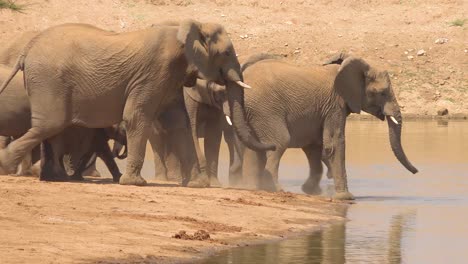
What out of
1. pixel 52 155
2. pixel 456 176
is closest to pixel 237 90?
pixel 52 155

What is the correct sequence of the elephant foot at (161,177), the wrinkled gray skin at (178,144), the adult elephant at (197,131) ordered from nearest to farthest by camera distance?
1. the wrinkled gray skin at (178,144)
2. the adult elephant at (197,131)
3. the elephant foot at (161,177)

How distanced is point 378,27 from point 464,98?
6.37 m

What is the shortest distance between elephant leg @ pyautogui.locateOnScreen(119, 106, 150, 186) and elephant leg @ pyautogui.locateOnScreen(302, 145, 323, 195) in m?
3.17

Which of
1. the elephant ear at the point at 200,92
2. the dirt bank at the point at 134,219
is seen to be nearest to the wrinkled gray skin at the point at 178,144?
the dirt bank at the point at 134,219

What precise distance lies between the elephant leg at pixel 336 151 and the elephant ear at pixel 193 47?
2.52 meters

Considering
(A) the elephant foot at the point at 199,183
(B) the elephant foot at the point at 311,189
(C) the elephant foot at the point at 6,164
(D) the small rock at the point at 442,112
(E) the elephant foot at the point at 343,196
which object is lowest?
(D) the small rock at the point at 442,112

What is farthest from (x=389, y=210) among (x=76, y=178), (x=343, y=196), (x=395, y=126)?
(x=76, y=178)

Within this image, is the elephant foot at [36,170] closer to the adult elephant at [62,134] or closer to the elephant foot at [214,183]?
the adult elephant at [62,134]

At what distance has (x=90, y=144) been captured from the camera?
63.4 feet

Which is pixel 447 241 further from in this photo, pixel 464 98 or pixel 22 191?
pixel 464 98

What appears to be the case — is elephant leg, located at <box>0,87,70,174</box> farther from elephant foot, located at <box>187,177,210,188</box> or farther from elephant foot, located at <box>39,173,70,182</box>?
elephant foot, located at <box>187,177,210,188</box>

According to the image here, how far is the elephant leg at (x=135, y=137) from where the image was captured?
18.2 meters

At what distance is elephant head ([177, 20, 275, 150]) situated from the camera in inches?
706

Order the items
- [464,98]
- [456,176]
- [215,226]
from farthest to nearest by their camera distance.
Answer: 1. [464,98]
2. [456,176]
3. [215,226]
